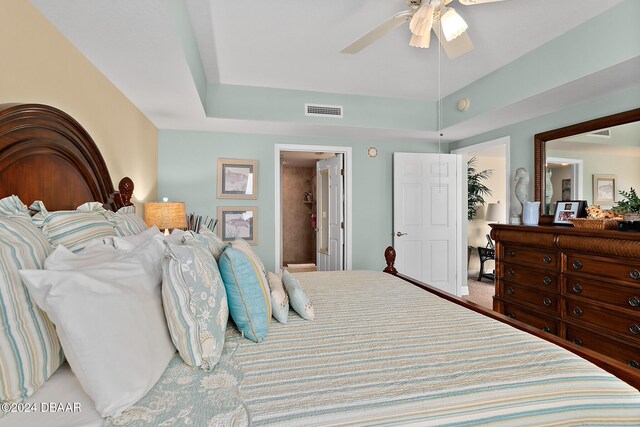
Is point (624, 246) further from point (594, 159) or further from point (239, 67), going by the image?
point (239, 67)

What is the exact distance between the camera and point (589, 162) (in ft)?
9.46

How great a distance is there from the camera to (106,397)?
2.68 feet

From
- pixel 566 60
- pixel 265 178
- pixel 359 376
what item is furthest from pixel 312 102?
pixel 359 376

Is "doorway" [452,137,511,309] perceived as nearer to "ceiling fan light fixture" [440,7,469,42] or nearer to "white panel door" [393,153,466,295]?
"white panel door" [393,153,466,295]

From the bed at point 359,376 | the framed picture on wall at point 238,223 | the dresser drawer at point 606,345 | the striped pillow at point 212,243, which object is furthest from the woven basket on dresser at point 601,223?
the framed picture on wall at point 238,223

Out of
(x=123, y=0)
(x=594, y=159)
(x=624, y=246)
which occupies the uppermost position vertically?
(x=123, y=0)

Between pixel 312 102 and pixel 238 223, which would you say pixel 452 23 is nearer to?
pixel 312 102

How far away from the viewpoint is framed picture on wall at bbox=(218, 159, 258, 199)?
4066 mm

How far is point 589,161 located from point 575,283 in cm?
111

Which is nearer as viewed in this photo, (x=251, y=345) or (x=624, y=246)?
(x=251, y=345)

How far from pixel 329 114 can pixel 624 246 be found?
9.11 feet

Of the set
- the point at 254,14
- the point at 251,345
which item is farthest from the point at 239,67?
the point at 251,345

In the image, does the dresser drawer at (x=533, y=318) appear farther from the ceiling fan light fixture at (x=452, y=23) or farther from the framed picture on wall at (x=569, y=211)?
the ceiling fan light fixture at (x=452, y=23)

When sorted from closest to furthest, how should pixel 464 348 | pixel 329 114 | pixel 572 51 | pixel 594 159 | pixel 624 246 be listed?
pixel 464 348
pixel 624 246
pixel 572 51
pixel 594 159
pixel 329 114
